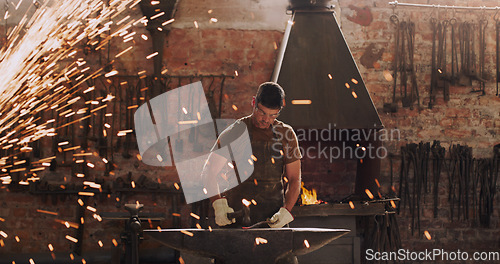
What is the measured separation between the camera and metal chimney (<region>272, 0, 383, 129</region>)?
4.51m

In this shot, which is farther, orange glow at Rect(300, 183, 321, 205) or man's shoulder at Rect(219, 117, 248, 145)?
orange glow at Rect(300, 183, 321, 205)

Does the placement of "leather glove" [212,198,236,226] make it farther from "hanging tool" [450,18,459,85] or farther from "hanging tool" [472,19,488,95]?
"hanging tool" [472,19,488,95]

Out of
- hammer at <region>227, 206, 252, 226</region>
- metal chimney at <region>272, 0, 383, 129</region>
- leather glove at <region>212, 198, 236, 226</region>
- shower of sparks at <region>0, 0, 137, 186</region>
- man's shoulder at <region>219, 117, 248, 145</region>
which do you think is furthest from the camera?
shower of sparks at <region>0, 0, 137, 186</region>

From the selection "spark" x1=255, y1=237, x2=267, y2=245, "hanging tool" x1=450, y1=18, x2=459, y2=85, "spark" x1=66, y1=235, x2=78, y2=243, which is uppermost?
"hanging tool" x1=450, y1=18, x2=459, y2=85

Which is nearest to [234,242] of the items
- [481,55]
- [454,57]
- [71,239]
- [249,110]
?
[249,110]

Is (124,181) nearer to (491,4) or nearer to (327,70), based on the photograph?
(327,70)

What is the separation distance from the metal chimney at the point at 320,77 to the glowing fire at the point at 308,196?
613 mm

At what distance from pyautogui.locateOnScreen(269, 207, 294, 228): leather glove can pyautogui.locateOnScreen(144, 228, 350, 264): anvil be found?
0.41 metres

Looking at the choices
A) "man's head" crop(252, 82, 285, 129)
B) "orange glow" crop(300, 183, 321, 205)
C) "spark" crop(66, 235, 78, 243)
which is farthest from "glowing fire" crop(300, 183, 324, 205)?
"spark" crop(66, 235, 78, 243)

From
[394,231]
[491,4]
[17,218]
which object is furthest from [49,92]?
[491,4]

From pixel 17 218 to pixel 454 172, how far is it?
3.89 metres

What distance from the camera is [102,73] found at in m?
5.07

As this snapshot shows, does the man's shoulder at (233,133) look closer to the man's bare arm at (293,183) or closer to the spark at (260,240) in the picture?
the man's bare arm at (293,183)

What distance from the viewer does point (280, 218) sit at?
2.92m
